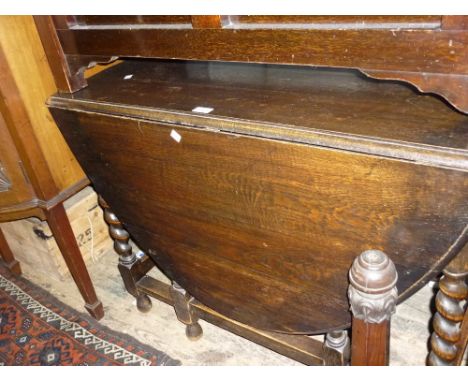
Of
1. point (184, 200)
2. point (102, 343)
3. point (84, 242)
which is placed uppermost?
point (184, 200)

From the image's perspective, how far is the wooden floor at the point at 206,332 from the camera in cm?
152

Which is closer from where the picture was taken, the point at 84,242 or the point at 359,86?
the point at 359,86

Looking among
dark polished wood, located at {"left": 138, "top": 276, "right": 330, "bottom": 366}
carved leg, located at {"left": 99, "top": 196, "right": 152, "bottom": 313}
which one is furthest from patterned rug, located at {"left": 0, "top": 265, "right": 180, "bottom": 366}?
dark polished wood, located at {"left": 138, "top": 276, "right": 330, "bottom": 366}

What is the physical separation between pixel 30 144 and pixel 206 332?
35.1 inches

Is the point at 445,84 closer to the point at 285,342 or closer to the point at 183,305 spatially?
the point at 285,342

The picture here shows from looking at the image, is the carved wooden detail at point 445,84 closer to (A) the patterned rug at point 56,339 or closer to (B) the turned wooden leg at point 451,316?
(B) the turned wooden leg at point 451,316

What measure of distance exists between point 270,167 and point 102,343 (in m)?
1.10

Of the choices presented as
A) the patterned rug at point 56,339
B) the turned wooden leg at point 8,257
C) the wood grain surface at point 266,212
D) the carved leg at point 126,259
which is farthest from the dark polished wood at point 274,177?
the turned wooden leg at point 8,257

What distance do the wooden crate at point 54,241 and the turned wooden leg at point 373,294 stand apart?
4.42 feet

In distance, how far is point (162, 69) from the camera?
136 centimetres

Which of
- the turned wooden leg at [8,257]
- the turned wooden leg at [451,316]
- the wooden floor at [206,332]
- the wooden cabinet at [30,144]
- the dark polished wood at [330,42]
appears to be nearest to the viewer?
the dark polished wood at [330,42]

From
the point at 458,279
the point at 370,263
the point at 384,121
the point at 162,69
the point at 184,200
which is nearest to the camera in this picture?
the point at 370,263

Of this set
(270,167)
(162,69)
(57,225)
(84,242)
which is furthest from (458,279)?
(84,242)
